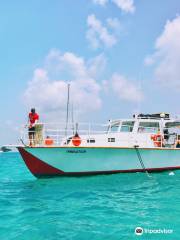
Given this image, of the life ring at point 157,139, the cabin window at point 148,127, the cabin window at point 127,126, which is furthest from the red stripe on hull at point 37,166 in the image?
the life ring at point 157,139

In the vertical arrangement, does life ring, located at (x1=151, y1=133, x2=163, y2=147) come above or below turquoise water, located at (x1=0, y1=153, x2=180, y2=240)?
above

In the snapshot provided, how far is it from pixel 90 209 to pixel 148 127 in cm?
908

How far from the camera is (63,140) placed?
1616cm

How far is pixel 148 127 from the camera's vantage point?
17.9 m

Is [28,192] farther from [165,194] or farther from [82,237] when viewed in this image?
[82,237]

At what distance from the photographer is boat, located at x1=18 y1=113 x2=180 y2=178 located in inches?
613

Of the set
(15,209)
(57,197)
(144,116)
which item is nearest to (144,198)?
(57,197)

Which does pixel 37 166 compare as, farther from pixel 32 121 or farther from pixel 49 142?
pixel 32 121

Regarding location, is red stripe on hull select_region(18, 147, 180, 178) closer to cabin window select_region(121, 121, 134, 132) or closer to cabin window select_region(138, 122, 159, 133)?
cabin window select_region(121, 121, 134, 132)

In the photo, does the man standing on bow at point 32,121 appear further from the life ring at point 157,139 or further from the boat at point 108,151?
the life ring at point 157,139

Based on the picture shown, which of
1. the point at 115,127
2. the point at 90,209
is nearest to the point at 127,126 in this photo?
the point at 115,127

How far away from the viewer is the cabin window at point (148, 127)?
1786 centimetres

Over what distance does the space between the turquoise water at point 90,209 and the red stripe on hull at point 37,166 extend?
600 mm

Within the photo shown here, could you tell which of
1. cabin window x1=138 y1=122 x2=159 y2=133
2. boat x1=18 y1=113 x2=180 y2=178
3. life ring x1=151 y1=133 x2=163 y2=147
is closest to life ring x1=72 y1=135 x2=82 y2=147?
boat x1=18 y1=113 x2=180 y2=178
